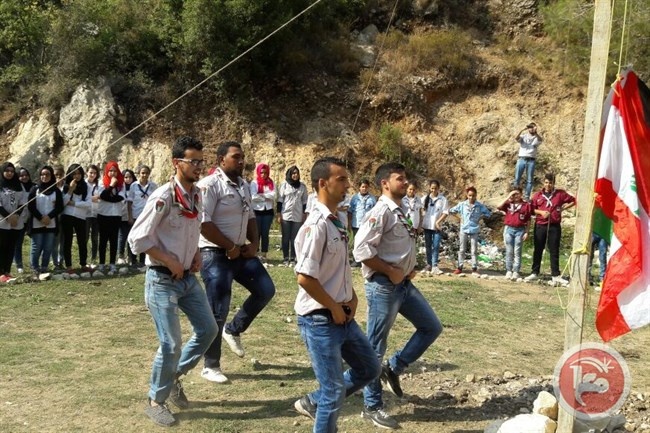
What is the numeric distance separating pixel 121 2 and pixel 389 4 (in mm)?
10370

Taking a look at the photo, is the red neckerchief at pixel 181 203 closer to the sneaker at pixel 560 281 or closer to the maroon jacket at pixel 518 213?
the sneaker at pixel 560 281

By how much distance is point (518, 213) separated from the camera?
1336 centimetres

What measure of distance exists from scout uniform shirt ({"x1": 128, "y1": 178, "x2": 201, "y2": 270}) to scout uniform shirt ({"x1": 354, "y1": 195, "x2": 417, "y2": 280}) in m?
1.37

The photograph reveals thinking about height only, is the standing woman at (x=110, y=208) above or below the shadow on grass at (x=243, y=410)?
above

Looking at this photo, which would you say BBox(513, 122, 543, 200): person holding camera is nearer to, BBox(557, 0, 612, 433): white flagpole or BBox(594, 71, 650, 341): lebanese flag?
BBox(594, 71, 650, 341): lebanese flag

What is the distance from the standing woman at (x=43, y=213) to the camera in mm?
11484

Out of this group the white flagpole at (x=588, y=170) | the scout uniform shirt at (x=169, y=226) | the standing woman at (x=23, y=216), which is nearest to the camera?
the white flagpole at (x=588, y=170)

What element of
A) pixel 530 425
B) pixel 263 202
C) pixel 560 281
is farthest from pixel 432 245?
pixel 530 425

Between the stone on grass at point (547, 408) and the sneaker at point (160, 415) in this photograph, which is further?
the sneaker at point (160, 415)

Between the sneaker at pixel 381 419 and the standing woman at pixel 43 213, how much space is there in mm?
8266

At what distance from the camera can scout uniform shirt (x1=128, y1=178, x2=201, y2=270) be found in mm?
5074

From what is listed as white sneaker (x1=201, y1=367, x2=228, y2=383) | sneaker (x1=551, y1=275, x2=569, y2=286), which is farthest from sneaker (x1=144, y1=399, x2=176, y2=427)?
sneaker (x1=551, y1=275, x2=569, y2=286)

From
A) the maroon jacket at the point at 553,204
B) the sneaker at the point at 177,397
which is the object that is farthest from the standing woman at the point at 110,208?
the maroon jacket at the point at 553,204

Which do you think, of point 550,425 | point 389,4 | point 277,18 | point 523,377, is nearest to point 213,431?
point 550,425
